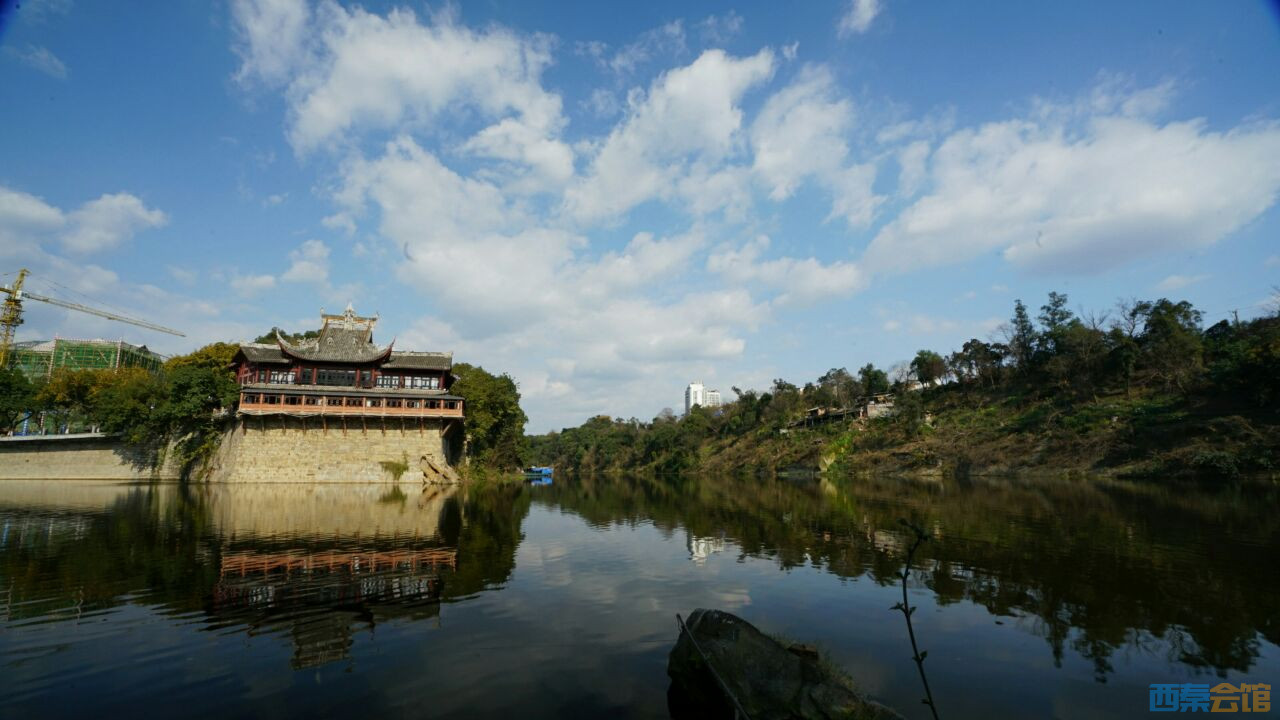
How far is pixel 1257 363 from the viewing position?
140ft

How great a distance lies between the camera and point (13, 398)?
50.7 meters

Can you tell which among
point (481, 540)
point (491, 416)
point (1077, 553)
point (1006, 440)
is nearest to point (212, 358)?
point (491, 416)

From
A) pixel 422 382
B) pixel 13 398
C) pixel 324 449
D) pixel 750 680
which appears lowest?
pixel 750 680

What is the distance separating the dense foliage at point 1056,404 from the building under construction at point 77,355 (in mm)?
98685

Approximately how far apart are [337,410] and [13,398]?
33.7 metres

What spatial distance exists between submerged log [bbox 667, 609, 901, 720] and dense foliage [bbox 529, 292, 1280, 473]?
4891 cm

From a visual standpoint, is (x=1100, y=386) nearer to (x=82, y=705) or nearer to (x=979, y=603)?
(x=979, y=603)

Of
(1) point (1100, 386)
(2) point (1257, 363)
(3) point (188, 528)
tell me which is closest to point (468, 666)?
(3) point (188, 528)

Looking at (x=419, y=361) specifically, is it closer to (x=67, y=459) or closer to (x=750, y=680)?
(x=67, y=459)

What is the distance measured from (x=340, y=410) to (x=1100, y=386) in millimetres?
79340

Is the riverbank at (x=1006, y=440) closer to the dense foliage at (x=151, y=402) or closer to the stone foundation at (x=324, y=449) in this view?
the stone foundation at (x=324, y=449)

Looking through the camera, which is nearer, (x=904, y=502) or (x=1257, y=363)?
(x=904, y=502)

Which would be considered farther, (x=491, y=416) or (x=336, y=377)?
(x=491, y=416)

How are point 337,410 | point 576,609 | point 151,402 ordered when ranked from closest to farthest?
point 576,609, point 337,410, point 151,402
